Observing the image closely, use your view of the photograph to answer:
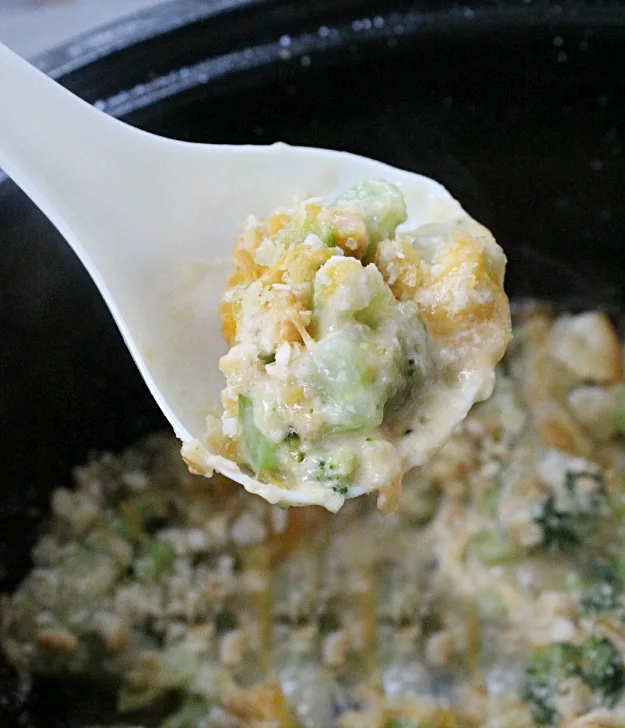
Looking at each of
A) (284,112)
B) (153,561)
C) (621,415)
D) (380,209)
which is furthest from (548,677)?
(284,112)

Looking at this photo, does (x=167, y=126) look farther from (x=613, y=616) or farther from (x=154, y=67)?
(x=613, y=616)

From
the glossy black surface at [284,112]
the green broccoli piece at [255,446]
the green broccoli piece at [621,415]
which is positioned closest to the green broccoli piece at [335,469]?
the green broccoli piece at [255,446]

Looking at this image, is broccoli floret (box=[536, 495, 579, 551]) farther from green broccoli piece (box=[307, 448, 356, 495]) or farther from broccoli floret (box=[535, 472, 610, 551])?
green broccoli piece (box=[307, 448, 356, 495])

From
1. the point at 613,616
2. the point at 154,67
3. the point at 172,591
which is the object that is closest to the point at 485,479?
the point at 613,616

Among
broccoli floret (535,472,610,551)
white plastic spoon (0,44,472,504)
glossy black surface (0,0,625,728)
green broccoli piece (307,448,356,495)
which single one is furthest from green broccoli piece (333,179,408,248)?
broccoli floret (535,472,610,551)

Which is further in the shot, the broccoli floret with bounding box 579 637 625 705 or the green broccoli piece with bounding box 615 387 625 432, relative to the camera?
the green broccoli piece with bounding box 615 387 625 432

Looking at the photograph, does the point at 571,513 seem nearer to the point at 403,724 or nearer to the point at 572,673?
the point at 572,673

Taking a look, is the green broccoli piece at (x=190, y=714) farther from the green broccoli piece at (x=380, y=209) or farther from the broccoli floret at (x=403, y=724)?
the green broccoli piece at (x=380, y=209)
